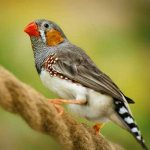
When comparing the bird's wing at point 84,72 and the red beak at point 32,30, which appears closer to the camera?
the bird's wing at point 84,72

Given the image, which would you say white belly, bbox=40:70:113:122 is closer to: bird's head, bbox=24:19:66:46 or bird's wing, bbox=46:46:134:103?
bird's wing, bbox=46:46:134:103

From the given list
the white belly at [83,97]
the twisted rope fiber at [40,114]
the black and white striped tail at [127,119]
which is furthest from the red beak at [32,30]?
the twisted rope fiber at [40,114]

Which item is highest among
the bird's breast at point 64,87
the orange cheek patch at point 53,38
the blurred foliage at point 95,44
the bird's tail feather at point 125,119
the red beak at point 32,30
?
the red beak at point 32,30

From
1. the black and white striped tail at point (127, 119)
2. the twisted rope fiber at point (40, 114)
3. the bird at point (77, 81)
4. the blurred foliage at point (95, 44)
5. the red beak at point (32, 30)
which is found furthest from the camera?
the blurred foliage at point (95, 44)

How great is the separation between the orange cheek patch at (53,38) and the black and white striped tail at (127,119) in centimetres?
33

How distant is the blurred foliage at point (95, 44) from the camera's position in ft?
12.2

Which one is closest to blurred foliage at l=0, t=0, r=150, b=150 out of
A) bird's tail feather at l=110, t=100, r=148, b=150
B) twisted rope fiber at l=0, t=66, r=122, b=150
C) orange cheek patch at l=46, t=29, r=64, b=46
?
orange cheek patch at l=46, t=29, r=64, b=46

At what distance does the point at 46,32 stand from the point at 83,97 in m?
0.29

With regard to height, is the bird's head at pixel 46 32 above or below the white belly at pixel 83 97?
above

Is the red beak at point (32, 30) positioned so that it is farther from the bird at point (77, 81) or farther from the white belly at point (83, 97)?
the white belly at point (83, 97)

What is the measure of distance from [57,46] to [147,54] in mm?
2013

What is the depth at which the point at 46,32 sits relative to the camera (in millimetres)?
2756

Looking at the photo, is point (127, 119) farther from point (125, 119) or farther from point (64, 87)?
point (64, 87)

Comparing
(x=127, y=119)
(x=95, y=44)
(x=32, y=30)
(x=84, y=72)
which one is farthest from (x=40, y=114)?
(x=95, y=44)
